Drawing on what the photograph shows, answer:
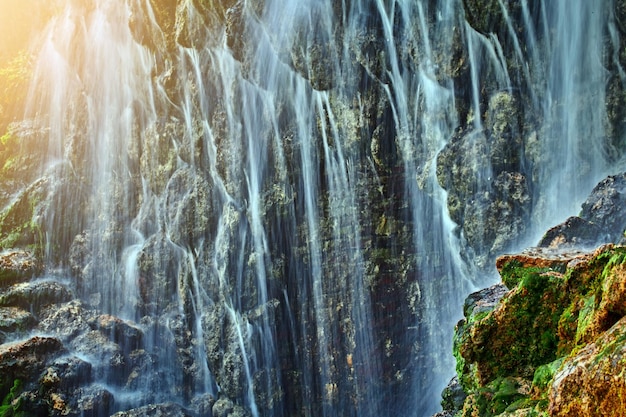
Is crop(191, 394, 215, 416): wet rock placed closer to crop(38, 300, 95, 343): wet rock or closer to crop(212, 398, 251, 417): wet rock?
crop(212, 398, 251, 417): wet rock

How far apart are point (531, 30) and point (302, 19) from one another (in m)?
9.24

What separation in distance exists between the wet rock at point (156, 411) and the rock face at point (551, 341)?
17.2 metres

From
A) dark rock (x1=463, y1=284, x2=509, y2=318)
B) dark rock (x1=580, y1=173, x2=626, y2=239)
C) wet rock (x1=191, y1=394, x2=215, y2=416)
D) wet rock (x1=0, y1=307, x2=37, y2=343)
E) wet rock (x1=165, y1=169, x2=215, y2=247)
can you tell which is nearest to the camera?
dark rock (x1=463, y1=284, x2=509, y2=318)

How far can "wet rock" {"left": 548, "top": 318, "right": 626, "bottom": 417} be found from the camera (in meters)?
4.88

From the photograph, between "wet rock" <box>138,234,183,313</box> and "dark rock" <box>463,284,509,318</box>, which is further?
"wet rock" <box>138,234,183,313</box>

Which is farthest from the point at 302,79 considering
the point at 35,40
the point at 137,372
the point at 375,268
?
the point at 35,40

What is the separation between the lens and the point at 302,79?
23672 millimetres

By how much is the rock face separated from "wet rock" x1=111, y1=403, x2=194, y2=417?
17206 millimetres

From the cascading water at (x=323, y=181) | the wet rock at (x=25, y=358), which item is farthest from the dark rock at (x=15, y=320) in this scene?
the cascading water at (x=323, y=181)

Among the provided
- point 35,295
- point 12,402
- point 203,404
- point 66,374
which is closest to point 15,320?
point 35,295

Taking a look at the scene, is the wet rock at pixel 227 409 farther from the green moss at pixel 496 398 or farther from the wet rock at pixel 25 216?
the green moss at pixel 496 398

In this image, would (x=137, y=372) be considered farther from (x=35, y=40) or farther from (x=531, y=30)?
(x=35, y=40)

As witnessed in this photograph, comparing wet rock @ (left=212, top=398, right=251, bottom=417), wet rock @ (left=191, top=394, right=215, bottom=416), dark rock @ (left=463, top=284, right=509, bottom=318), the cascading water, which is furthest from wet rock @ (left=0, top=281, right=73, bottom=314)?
dark rock @ (left=463, top=284, right=509, bottom=318)

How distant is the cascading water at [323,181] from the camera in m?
18.1
